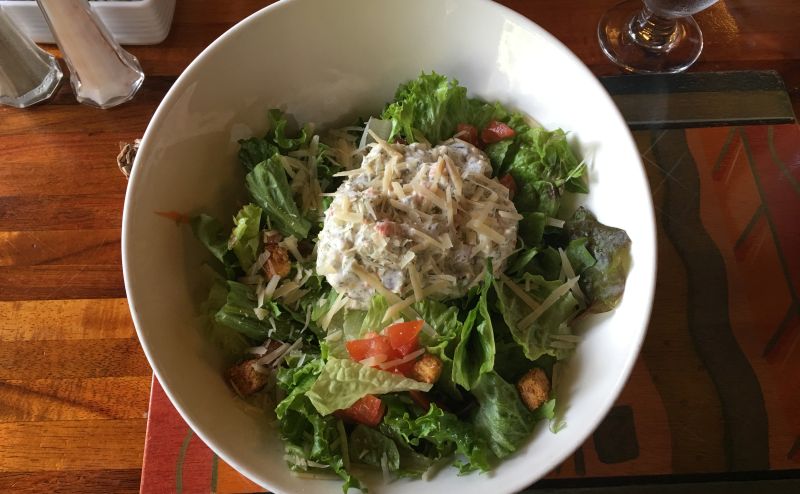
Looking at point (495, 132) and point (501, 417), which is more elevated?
point (495, 132)

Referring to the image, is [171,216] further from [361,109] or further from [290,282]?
[361,109]

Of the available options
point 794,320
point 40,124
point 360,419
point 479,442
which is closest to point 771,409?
point 794,320

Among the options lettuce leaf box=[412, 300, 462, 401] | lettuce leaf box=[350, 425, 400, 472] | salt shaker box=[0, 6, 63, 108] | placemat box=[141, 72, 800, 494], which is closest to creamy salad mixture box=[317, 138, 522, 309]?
lettuce leaf box=[412, 300, 462, 401]

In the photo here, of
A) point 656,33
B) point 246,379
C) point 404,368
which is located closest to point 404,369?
point 404,368

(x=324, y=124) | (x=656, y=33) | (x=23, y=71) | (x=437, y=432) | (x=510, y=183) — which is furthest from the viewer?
(x=656, y=33)

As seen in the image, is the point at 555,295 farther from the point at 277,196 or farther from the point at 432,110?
the point at 277,196

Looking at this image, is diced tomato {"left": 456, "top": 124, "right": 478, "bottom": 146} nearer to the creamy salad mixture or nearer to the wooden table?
the creamy salad mixture

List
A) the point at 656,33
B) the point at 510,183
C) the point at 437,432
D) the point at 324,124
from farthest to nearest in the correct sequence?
the point at 656,33
the point at 324,124
the point at 510,183
the point at 437,432
